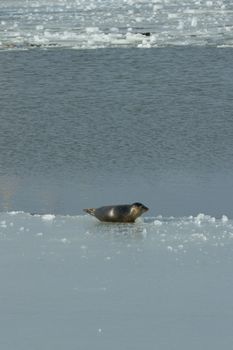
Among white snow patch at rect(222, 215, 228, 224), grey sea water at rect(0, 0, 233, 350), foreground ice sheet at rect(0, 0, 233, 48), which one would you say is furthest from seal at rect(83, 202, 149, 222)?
foreground ice sheet at rect(0, 0, 233, 48)

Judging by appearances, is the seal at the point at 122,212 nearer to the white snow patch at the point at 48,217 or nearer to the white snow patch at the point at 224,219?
the white snow patch at the point at 48,217

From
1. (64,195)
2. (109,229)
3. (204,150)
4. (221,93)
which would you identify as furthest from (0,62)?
(109,229)

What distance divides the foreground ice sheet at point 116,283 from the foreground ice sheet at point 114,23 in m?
12.9

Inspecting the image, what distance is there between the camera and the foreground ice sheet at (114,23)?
20.5 m

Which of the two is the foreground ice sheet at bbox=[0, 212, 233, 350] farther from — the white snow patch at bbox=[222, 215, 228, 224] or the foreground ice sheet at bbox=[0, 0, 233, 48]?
the foreground ice sheet at bbox=[0, 0, 233, 48]

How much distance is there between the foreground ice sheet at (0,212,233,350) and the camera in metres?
4.64

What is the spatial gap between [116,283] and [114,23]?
66.6 ft

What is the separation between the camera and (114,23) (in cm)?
2536

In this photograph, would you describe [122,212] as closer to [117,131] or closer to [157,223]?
[157,223]

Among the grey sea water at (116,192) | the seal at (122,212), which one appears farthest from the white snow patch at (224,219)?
the seal at (122,212)

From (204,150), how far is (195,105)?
2.85 meters

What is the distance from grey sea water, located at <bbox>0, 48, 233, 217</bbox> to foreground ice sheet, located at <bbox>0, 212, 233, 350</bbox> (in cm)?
92

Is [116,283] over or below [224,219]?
below

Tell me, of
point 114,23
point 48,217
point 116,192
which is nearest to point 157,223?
point 48,217
